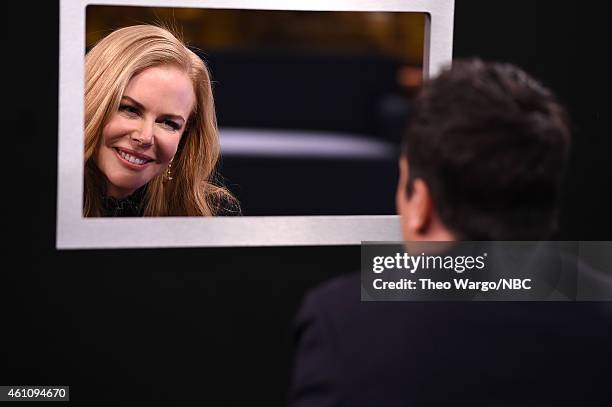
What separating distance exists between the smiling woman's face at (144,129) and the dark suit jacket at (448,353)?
48.1 inches

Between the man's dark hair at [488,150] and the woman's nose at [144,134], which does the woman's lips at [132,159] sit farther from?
the man's dark hair at [488,150]

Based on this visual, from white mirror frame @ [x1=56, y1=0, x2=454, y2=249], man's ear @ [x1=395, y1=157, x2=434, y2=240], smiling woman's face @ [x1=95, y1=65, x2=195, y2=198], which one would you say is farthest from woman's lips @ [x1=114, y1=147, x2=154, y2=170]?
man's ear @ [x1=395, y1=157, x2=434, y2=240]

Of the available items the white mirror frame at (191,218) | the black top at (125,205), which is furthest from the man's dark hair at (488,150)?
the black top at (125,205)

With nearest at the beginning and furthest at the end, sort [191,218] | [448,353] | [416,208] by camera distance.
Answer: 1. [448,353]
2. [416,208]
3. [191,218]

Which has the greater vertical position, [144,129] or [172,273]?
[144,129]

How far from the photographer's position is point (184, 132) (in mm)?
2648

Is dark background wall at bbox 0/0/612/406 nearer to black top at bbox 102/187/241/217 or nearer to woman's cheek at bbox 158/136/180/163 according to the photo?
black top at bbox 102/187/241/217

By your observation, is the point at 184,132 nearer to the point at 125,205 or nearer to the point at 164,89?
the point at 164,89

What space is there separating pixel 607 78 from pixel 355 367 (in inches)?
75.9

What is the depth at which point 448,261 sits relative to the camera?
196 cm

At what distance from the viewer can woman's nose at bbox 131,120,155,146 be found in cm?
260

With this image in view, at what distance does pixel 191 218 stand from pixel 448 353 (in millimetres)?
1382

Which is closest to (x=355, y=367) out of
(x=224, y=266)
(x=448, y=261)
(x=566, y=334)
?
(x=566, y=334)

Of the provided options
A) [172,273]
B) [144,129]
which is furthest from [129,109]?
[172,273]
